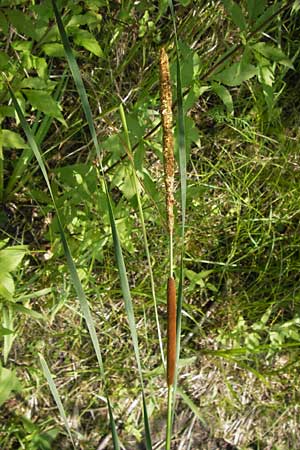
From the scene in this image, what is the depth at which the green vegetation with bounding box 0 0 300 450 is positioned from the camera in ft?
5.27

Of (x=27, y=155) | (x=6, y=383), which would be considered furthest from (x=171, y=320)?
(x=27, y=155)

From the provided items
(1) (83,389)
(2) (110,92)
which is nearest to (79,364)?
(1) (83,389)

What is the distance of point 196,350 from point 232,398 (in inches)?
8.2

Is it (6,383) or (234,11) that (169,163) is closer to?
(234,11)

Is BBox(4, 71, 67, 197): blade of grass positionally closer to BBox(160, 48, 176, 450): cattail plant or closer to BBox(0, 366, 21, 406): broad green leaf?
BBox(0, 366, 21, 406): broad green leaf

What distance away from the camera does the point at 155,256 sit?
1813 mm

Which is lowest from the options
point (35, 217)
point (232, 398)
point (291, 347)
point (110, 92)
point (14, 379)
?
point (232, 398)

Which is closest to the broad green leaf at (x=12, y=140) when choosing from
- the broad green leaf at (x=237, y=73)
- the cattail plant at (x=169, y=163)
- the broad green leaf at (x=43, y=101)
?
the broad green leaf at (x=43, y=101)

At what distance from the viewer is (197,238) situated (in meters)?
1.88

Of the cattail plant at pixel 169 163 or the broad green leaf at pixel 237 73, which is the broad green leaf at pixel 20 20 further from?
the cattail plant at pixel 169 163

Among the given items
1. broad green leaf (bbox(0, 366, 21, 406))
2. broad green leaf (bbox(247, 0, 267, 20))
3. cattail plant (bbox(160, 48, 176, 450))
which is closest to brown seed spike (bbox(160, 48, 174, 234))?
cattail plant (bbox(160, 48, 176, 450))

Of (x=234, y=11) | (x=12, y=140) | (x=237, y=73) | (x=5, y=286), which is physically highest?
(x=234, y=11)

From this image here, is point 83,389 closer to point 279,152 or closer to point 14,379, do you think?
point 14,379

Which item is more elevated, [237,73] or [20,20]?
[20,20]
